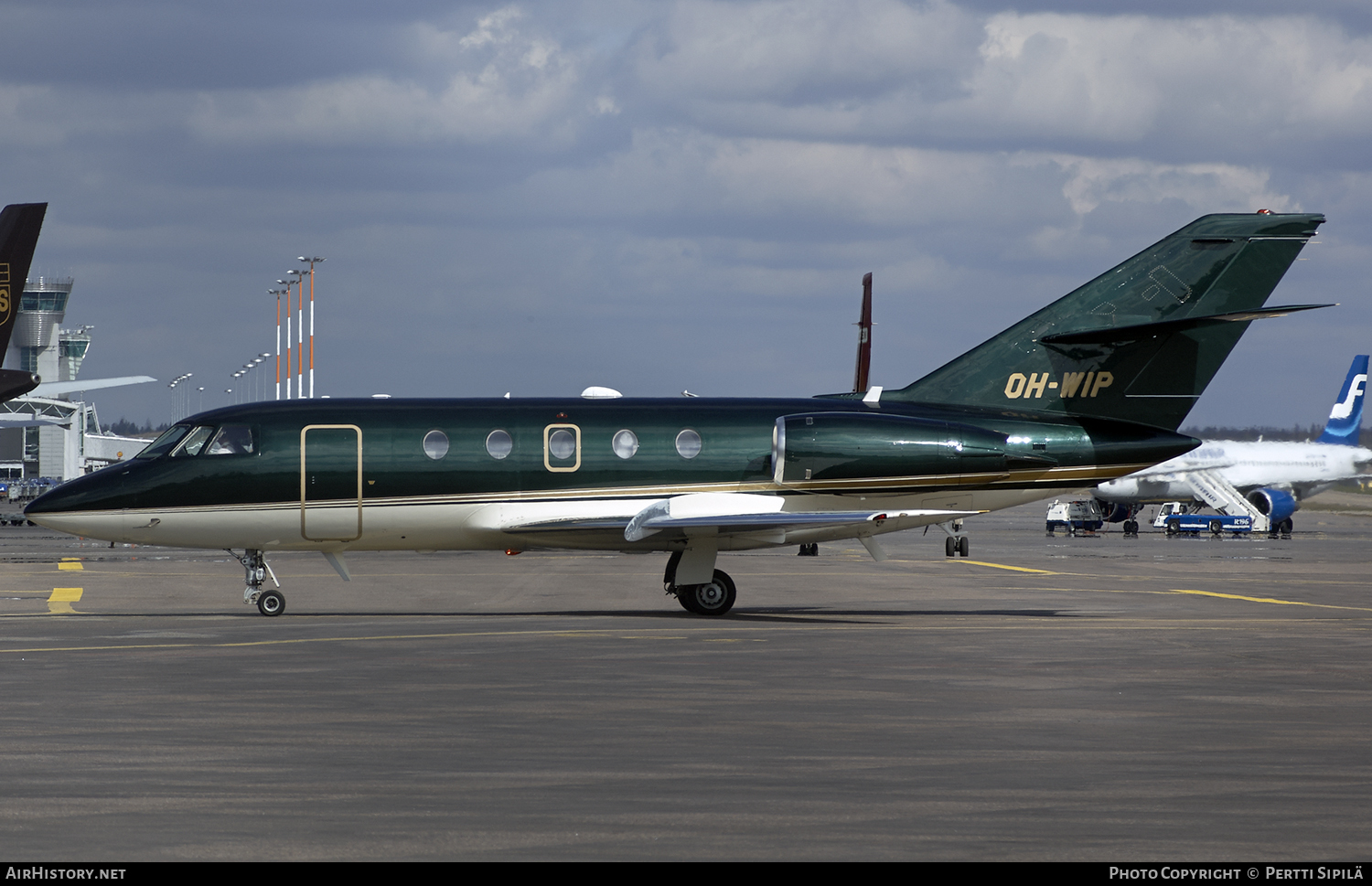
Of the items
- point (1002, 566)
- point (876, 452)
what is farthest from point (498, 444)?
point (1002, 566)

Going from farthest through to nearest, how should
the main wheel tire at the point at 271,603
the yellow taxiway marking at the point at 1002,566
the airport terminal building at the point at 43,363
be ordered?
the airport terminal building at the point at 43,363
the yellow taxiway marking at the point at 1002,566
the main wheel tire at the point at 271,603

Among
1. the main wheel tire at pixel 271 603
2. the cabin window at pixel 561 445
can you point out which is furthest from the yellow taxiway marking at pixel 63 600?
the cabin window at pixel 561 445

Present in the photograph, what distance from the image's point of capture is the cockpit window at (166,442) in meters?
25.3

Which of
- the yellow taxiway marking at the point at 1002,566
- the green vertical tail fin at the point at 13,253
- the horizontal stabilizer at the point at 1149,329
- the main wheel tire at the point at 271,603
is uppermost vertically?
the green vertical tail fin at the point at 13,253

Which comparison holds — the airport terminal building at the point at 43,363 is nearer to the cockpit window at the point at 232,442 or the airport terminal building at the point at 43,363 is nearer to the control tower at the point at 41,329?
the control tower at the point at 41,329

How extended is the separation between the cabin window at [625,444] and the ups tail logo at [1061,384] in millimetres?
6907

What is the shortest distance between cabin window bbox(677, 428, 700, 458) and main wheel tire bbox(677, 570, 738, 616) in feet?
6.94

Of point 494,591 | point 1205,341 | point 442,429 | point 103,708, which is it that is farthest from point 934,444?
point 103,708

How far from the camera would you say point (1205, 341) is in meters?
26.2

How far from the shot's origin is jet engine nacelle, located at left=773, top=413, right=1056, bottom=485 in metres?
25.2

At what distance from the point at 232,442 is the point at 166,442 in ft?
3.88

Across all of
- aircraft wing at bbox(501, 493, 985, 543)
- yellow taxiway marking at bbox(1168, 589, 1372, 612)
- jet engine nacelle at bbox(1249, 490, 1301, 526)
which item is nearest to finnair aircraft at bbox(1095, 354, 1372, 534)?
jet engine nacelle at bbox(1249, 490, 1301, 526)

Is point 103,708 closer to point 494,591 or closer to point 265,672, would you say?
point 265,672

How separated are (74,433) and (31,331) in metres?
90.3
